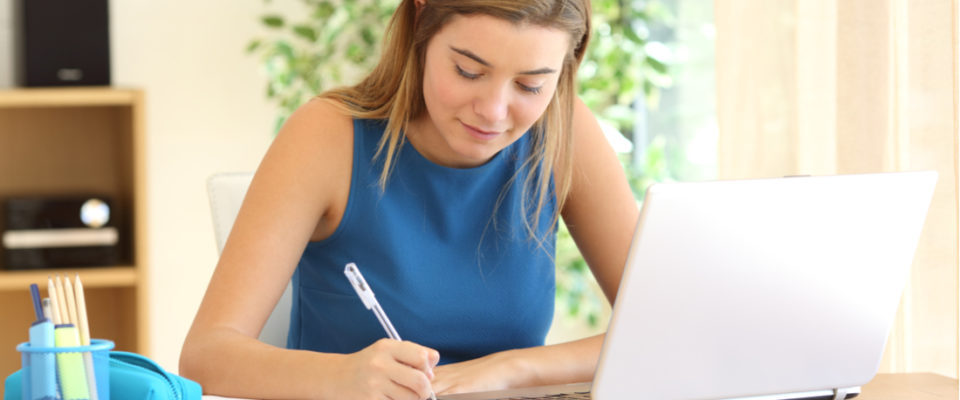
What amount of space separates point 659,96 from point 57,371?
7.46 ft

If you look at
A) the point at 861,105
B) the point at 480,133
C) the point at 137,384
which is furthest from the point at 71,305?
the point at 861,105

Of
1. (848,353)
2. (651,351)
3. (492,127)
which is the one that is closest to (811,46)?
(492,127)

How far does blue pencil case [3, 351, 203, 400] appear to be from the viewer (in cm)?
83

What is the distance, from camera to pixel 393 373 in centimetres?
93

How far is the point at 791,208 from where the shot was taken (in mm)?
852

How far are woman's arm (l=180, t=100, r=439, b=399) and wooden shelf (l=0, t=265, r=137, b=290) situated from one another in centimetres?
152

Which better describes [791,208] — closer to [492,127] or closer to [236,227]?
[492,127]

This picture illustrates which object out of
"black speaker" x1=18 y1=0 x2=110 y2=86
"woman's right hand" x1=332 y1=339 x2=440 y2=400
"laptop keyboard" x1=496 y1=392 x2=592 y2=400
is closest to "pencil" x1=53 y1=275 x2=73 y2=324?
"woman's right hand" x1=332 y1=339 x2=440 y2=400

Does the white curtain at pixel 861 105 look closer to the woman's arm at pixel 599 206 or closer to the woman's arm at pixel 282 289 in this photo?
the woman's arm at pixel 599 206

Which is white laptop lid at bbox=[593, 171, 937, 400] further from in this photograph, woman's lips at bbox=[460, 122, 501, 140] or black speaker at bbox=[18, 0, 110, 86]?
black speaker at bbox=[18, 0, 110, 86]

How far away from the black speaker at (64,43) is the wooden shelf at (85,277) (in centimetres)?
49

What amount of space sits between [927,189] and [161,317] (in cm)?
259

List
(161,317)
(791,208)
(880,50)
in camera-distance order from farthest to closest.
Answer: (161,317) → (880,50) → (791,208)

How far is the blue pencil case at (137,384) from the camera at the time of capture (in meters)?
0.83
